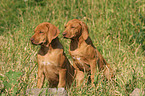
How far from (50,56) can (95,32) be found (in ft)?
9.70

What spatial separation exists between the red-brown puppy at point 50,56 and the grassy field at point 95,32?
268 mm

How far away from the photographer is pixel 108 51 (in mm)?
5570

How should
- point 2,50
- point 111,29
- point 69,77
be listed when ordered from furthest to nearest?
point 111,29 < point 2,50 < point 69,77

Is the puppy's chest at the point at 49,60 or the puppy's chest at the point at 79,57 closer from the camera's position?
the puppy's chest at the point at 49,60

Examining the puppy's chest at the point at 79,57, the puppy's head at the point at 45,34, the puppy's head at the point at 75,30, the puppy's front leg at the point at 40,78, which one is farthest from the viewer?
the puppy's chest at the point at 79,57

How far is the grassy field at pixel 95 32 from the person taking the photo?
417 centimetres

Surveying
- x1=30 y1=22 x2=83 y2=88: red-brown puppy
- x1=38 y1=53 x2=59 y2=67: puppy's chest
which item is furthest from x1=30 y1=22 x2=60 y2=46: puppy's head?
x1=38 y1=53 x2=59 y2=67: puppy's chest

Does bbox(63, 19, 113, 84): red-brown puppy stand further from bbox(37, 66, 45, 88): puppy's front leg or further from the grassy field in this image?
bbox(37, 66, 45, 88): puppy's front leg

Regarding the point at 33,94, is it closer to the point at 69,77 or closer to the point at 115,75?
the point at 69,77

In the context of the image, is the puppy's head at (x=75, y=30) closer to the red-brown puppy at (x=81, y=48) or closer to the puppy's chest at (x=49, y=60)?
the red-brown puppy at (x=81, y=48)

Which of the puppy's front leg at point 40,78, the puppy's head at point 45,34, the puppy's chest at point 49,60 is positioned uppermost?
the puppy's head at point 45,34

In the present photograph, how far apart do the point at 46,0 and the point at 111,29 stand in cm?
258

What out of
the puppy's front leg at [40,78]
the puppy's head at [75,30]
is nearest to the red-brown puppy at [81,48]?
the puppy's head at [75,30]

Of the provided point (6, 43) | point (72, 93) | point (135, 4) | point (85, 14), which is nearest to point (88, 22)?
point (85, 14)
